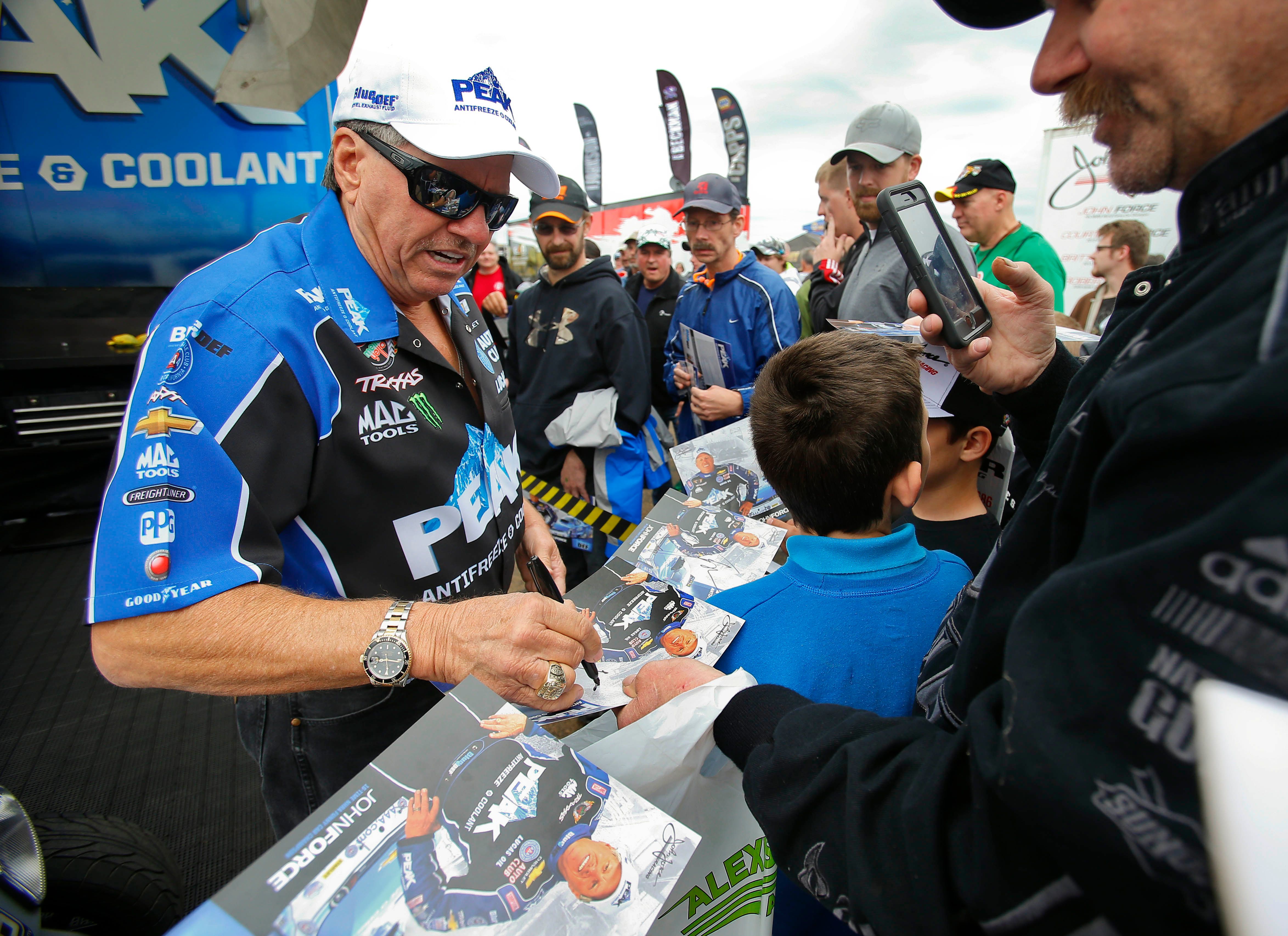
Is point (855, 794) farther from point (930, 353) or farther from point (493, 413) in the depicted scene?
point (930, 353)

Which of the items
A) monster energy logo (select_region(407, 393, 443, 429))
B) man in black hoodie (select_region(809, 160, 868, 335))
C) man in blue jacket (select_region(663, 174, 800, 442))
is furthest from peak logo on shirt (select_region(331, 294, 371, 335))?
man in black hoodie (select_region(809, 160, 868, 335))

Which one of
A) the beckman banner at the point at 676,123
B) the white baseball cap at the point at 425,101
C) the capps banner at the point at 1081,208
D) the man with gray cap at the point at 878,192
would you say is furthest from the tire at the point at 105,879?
the beckman banner at the point at 676,123

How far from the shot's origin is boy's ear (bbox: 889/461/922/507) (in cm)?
138

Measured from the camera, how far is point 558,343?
3984 mm

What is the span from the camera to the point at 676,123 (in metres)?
21.8

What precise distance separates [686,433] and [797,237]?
2369 cm

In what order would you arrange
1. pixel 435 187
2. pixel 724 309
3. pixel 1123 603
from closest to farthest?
pixel 1123 603, pixel 435 187, pixel 724 309

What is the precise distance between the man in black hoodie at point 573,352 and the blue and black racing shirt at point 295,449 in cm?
238

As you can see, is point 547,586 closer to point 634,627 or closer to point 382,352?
point 634,627

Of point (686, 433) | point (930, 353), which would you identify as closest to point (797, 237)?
point (686, 433)

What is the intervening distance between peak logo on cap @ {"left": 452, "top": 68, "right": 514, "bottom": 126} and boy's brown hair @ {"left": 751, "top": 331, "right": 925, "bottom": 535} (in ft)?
2.88

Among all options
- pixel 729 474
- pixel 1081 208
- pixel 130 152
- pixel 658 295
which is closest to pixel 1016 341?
pixel 729 474

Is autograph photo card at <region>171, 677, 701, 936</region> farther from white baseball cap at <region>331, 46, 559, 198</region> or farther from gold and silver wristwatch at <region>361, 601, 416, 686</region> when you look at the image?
white baseball cap at <region>331, 46, 559, 198</region>

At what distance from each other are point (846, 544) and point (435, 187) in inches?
45.4
